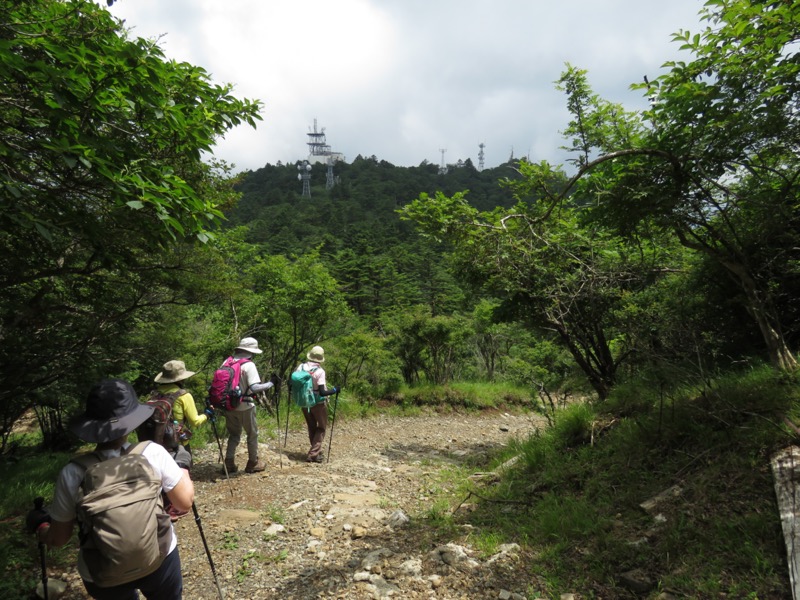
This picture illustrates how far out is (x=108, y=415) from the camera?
7.36ft

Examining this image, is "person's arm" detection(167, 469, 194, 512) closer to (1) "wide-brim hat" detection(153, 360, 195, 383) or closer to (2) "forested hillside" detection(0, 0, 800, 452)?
(2) "forested hillside" detection(0, 0, 800, 452)

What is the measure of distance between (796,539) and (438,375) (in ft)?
46.0

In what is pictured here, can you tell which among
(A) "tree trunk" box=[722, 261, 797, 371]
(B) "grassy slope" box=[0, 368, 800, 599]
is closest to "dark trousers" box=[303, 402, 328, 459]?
(B) "grassy slope" box=[0, 368, 800, 599]

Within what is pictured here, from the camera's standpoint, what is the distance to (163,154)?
4309 millimetres

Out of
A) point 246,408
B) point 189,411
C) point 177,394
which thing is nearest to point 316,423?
point 246,408

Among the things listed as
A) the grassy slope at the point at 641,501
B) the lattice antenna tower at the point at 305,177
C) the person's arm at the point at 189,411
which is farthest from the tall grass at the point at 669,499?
the lattice antenna tower at the point at 305,177

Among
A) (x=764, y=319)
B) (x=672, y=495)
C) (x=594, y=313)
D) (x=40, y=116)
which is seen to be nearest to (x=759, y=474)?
(x=672, y=495)

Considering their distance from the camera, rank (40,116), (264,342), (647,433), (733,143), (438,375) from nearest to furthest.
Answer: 1. (40,116)
2. (733,143)
3. (647,433)
4. (264,342)
5. (438,375)

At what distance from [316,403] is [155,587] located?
491cm

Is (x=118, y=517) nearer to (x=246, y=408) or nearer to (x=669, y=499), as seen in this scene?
(x=246, y=408)

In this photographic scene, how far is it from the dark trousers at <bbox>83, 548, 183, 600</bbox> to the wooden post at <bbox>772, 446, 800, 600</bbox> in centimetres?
357

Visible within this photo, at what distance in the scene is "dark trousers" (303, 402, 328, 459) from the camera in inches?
287

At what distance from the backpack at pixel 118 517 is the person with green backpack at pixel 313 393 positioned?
16.1 feet

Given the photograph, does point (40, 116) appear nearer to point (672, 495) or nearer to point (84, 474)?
point (84, 474)
